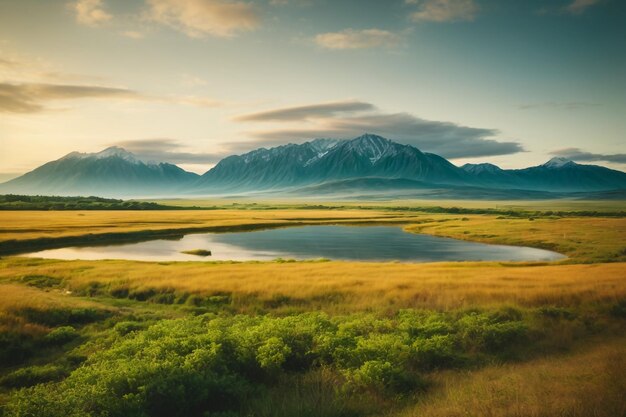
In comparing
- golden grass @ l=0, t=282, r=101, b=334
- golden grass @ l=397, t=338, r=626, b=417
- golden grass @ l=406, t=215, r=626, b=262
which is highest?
golden grass @ l=397, t=338, r=626, b=417

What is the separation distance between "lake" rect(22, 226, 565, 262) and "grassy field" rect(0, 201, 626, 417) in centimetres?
2702

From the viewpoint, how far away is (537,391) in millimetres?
10070

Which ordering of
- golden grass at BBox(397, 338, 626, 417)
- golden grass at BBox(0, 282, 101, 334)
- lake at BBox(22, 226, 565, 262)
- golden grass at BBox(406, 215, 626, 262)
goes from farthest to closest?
lake at BBox(22, 226, 565, 262), golden grass at BBox(406, 215, 626, 262), golden grass at BBox(0, 282, 101, 334), golden grass at BBox(397, 338, 626, 417)

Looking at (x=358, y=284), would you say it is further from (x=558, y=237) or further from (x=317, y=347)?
(x=558, y=237)

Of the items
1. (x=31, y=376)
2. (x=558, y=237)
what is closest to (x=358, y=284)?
(x=31, y=376)

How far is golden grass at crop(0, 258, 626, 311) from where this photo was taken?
24.8 meters

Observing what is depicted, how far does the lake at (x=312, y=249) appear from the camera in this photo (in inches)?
2395

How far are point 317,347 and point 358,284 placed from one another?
1703cm

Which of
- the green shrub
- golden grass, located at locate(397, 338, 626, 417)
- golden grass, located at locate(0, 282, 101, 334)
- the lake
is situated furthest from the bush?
the lake

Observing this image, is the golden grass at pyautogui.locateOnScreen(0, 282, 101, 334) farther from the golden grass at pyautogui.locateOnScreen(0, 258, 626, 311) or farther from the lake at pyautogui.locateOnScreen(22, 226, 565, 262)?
the lake at pyautogui.locateOnScreen(22, 226, 565, 262)

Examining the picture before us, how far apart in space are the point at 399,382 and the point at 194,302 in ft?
62.2

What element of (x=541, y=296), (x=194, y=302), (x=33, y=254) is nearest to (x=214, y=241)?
(x=33, y=254)

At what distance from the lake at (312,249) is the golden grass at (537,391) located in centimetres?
4776

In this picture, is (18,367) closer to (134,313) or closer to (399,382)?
(134,313)
